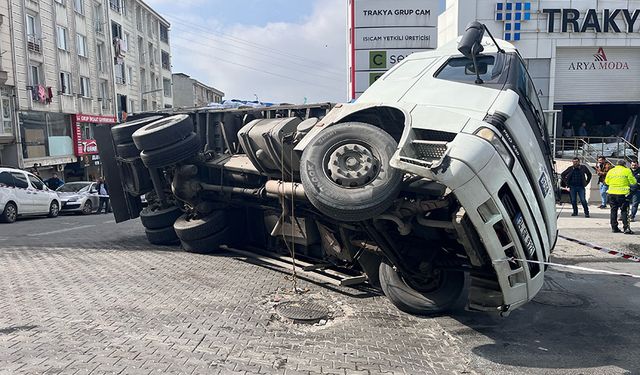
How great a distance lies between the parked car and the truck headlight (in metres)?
17.1

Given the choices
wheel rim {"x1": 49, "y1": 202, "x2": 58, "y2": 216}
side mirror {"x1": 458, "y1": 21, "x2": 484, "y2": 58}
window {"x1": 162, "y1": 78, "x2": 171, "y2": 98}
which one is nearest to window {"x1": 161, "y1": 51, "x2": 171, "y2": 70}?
window {"x1": 162, "y1": 78, "x2": 171, "y2": 98}

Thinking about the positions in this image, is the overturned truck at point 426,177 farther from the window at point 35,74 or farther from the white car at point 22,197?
the window at point 35,74

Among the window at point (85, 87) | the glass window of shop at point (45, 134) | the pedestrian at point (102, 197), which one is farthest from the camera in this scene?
the window at point (85, 87)

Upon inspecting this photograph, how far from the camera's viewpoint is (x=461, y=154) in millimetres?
3623

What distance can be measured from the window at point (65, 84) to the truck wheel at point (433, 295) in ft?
97.0

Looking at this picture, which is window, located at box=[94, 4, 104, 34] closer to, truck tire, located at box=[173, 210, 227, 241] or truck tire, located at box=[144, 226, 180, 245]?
truck tire, located at box=[144, 226, 180, 245]

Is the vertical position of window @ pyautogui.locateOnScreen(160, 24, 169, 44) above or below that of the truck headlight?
above

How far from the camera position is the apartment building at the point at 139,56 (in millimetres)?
37875

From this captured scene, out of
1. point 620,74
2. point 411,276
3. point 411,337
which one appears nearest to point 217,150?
point 411,276

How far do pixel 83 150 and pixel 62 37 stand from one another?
687cm

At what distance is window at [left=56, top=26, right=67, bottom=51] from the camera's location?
2911 cm

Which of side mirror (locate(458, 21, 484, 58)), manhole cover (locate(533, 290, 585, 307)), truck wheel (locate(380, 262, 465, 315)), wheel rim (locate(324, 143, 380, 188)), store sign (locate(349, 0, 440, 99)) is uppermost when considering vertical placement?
store sign (locate(349, 0, 440, 99))

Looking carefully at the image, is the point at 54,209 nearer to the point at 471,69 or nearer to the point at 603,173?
the point at 471,69

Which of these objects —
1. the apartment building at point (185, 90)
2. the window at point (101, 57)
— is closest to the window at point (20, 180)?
the window at point (101, 57)
